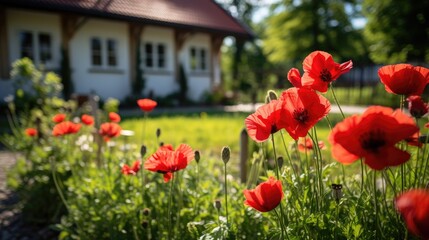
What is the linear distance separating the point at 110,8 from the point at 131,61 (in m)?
2.07

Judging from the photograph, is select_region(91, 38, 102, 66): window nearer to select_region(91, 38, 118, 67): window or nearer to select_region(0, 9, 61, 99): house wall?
select_region(91, 38, 118, 67): window

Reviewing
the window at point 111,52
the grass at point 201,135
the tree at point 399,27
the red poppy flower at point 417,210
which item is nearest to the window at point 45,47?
the window at point 111,52

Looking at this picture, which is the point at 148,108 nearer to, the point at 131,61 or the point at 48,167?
the point at 48,167

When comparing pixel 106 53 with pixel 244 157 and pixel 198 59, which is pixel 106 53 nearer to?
pixel 198 59

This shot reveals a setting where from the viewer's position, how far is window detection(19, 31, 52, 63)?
1038 centimetres

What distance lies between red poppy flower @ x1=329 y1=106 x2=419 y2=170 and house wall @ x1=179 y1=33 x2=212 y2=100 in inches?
535

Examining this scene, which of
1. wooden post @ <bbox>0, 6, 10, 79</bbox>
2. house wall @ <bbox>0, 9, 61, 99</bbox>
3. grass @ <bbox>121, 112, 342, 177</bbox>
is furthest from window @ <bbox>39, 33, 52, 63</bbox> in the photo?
grass @ <bbox>121, 112, 342, 177</bbox>

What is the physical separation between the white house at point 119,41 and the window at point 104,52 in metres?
0.03

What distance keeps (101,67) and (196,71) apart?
156 inches

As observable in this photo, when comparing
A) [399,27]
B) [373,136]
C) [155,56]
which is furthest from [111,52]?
[373,136]

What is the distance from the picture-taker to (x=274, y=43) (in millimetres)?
23219

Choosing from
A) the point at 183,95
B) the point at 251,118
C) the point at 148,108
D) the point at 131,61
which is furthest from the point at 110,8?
the point at 251,118

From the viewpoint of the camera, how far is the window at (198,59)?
1459 centimetres

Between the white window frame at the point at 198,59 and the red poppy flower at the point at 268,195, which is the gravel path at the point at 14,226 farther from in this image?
the white window frame at the point at 198,59
